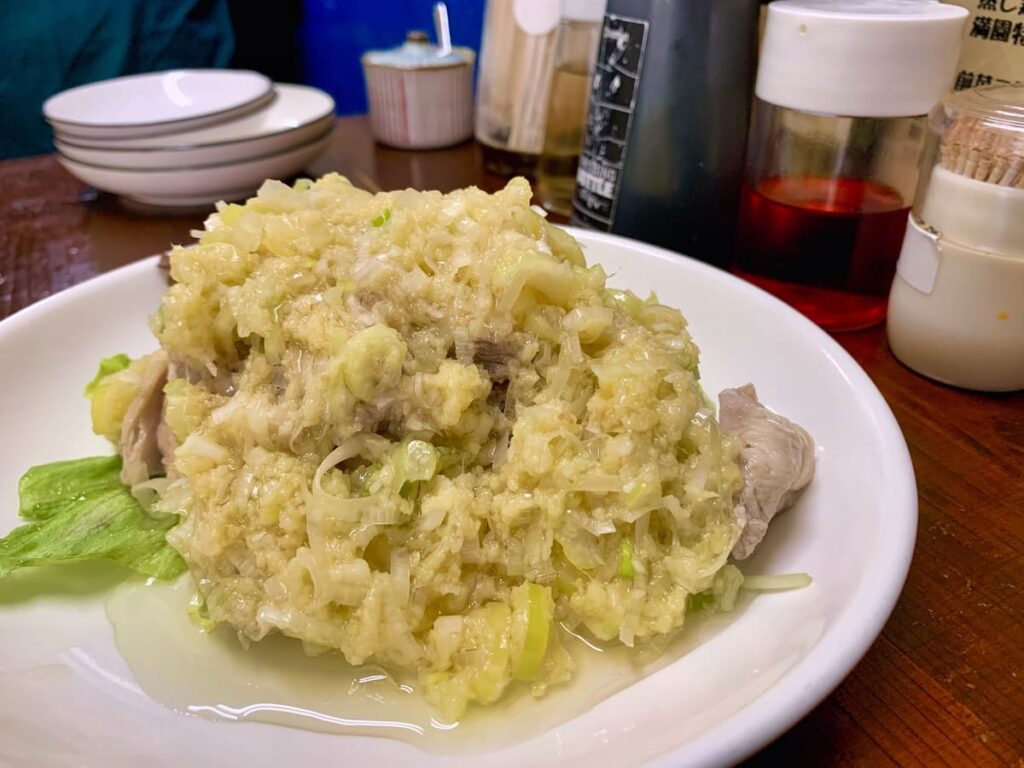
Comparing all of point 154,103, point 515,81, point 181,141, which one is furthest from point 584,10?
point 154,103

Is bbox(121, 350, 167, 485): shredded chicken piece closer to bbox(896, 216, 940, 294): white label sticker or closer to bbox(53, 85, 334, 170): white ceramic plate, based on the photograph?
bbox(53, 85, 334, 170): white ceramic plate

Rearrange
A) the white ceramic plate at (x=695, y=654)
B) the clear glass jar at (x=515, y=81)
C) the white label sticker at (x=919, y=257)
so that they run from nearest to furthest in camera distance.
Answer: the white ceramic plate at (x=695, y=654), the white label sticker at (x=919, y=257), the clear glass jar at (x=515, y=81)

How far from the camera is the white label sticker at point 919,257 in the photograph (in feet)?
5.89

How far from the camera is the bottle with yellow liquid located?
2.70m

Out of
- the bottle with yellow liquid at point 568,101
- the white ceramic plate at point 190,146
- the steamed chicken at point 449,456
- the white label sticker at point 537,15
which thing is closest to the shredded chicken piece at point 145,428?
the steamed chicken at point 449,456

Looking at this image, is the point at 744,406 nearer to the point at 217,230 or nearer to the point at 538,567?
the point at 538,567

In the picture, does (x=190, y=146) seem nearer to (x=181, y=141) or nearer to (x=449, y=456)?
(x=181, y=141)

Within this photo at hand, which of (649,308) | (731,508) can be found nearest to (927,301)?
(649,308)

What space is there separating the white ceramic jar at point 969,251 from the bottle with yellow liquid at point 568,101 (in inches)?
49.5

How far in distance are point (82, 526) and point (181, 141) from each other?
6.77 ft

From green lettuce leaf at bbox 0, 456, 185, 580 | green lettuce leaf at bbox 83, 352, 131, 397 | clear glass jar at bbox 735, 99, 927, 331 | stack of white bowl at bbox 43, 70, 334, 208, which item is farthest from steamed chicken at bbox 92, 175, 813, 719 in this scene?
stack of white bowl at bbox 43, 70, 334, 208

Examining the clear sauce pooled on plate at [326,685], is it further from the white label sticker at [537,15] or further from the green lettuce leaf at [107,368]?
the white label sticker at [537,15]

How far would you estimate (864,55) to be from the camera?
1.85 m

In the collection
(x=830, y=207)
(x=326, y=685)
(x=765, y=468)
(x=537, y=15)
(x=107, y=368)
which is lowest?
(x=326, y=685)
